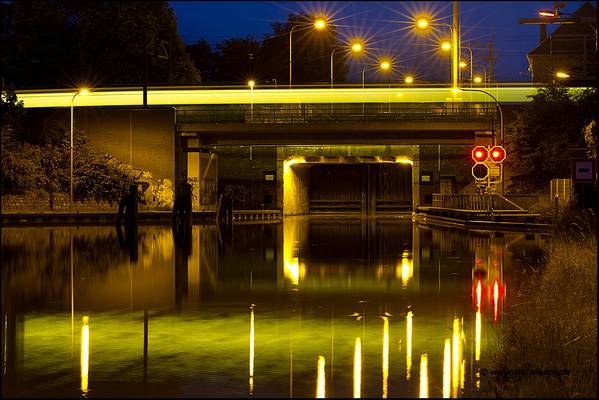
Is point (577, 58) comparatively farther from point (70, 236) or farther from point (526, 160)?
point (70, 236)

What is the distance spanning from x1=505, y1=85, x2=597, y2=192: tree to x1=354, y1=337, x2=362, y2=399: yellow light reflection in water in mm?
44295

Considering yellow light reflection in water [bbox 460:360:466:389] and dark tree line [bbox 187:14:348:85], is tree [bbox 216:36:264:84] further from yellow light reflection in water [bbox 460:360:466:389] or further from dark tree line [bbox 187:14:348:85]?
yellow light reflection in water [bbox 460:360:466:389]

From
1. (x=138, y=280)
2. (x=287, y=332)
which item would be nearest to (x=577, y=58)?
(x=138, y=280)

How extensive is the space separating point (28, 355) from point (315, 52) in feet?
318

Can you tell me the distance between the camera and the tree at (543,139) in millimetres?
56469

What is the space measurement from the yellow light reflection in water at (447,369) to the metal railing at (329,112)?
54001 mm

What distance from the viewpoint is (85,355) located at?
39.2ft

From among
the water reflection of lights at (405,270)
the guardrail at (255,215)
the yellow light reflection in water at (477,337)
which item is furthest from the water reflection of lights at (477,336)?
the guardrail at (255,215)

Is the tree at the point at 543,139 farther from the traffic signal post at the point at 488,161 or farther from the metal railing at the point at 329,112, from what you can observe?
the traffic signal post at the point at 488,161

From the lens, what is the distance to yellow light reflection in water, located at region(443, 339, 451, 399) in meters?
9.95

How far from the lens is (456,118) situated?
66.4m

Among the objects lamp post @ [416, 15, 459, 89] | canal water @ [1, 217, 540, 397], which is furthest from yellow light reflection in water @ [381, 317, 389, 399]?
lamp post @ [416, 15, 459, 89]

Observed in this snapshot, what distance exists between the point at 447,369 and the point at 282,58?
9691cm

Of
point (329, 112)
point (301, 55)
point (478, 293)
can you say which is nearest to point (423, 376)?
point (478, 293)
